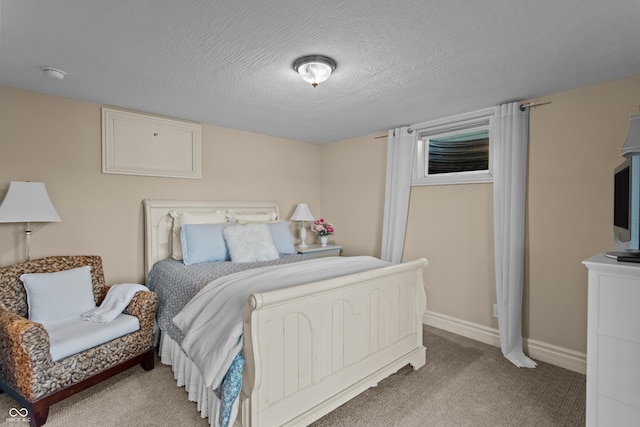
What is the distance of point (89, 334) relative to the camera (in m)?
2.11

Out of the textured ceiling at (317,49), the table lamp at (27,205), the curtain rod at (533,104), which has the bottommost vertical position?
the table lamp at (27,205)

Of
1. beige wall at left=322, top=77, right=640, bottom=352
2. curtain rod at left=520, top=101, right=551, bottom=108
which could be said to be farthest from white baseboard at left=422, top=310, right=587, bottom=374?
curtain rod at left=520, top=101, right=551, bottom=108

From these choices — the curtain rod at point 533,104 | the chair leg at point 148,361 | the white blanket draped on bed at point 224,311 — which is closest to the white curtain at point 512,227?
the curtain rod at point 533,104

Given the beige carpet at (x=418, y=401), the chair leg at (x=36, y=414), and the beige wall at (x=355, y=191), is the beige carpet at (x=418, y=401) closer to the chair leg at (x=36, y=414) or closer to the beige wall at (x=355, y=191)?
the chair leg at (x=36, y=414)

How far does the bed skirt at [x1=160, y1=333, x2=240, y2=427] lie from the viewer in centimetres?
179

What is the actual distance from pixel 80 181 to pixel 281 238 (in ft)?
6.44

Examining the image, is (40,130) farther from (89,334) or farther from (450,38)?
(450,38)

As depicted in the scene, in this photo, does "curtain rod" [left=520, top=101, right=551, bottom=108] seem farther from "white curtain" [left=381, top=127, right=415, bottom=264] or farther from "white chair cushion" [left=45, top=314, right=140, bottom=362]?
"white chair cushion" [left=45, top=314, right=140, bottom=362]

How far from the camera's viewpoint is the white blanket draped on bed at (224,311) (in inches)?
64.6

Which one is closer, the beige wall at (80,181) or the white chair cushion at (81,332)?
the white chair cushion at (81,332)

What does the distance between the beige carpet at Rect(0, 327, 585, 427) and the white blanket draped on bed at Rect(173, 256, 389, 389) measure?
1.77 ft

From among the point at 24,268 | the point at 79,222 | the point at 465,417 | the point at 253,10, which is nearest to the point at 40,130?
the point at 79,222

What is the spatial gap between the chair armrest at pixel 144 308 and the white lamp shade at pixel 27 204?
893 millimetres

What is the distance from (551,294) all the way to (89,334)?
11.9 ft
